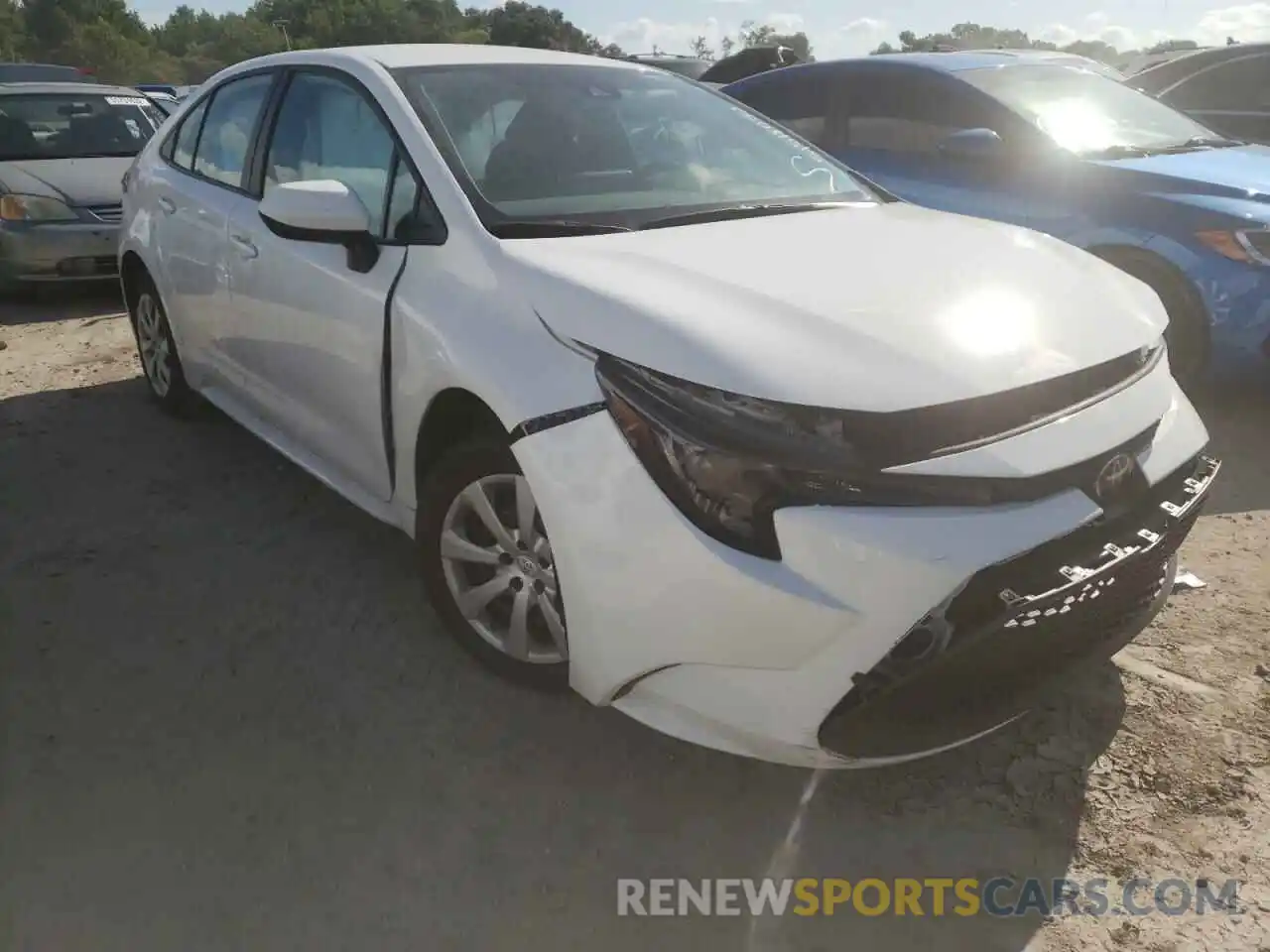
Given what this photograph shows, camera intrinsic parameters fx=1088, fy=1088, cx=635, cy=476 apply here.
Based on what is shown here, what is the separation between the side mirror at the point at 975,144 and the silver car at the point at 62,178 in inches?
203

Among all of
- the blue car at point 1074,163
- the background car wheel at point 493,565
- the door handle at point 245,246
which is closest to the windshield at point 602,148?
the background car wheel at point 493,565

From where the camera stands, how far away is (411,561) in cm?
359

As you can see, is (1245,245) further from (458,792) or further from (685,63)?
(685,63)

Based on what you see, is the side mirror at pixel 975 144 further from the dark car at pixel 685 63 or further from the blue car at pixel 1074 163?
the dark car at pixel 685 63

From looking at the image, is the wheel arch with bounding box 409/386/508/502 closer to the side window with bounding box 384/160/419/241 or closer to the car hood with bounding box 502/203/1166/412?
the car hood with bounding box 502/203/1166/412

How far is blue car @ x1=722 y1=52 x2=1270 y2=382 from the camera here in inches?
179

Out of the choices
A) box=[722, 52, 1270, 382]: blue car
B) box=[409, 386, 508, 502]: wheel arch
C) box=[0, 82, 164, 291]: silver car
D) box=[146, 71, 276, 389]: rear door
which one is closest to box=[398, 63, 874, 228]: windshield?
box=[409, 386, 508, 502]: wheel arch

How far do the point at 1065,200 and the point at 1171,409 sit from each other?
108 inches

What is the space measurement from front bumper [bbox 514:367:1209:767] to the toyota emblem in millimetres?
43

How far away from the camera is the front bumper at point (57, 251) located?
23.7ft

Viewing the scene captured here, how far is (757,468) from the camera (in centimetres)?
204

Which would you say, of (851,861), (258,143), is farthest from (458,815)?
(258,143)

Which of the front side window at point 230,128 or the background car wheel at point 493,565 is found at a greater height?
the front side window at point 230,128

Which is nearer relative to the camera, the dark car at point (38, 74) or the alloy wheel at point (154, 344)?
the alloy wheel at point (154, 344)
